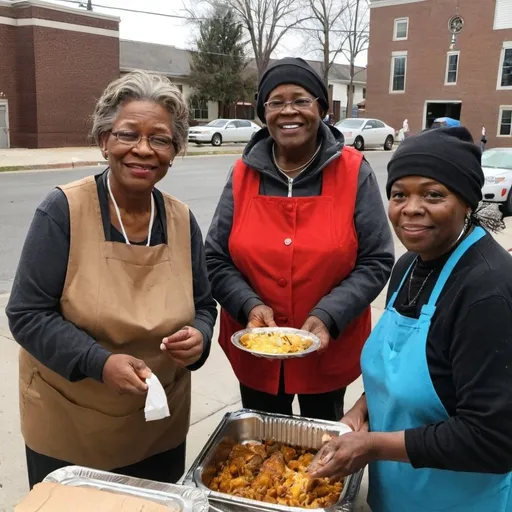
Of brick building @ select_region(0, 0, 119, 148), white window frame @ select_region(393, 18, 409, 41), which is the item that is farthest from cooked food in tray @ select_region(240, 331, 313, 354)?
white window frame @ select_region(393, 18, 409, 41)

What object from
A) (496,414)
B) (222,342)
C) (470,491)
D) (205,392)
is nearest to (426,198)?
(496,414)

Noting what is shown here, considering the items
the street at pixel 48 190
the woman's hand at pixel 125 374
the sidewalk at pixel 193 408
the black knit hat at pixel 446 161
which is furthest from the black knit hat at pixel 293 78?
the street at pixel 48 190

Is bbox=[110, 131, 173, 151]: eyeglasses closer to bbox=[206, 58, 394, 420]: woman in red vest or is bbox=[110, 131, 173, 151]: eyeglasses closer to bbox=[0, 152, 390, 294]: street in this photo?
bbox=[206, 58, 394, 420]: woman in red vest

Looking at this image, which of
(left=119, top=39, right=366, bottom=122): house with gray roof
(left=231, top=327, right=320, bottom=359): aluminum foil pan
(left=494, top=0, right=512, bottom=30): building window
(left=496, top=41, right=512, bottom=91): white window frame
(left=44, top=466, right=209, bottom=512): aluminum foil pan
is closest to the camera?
(left=44, top=466, right=209, bottom=512): aluminum foil pan

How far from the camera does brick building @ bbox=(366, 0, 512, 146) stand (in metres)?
34.2

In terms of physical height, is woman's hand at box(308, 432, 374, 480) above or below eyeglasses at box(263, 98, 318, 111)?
below

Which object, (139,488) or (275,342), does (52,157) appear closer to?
(275,342)

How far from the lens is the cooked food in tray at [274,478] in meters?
1.94

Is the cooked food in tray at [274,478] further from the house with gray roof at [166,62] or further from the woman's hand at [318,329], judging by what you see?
the house with gray roof at [166,62]

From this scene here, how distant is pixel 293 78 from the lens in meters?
2.41

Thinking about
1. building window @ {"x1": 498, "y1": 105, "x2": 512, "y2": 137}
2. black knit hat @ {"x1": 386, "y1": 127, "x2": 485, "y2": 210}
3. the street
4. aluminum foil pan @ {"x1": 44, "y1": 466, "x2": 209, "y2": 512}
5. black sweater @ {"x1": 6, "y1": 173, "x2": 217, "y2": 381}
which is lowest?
the street

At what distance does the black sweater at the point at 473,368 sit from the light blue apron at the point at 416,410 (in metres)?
0.03

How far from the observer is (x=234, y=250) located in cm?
253

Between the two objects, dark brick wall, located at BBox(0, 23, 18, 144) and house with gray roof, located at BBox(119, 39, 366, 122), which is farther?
house with gray roof, located at BBox(119, 39, 366, 122)
